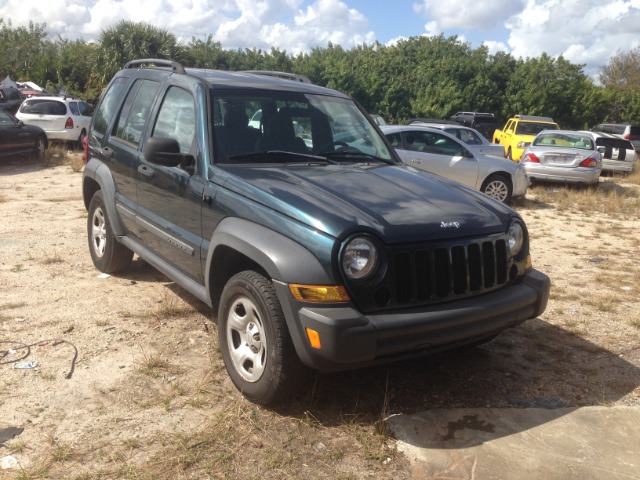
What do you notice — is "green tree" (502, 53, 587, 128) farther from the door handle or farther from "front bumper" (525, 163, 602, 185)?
the door handle

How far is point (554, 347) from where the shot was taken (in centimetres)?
506

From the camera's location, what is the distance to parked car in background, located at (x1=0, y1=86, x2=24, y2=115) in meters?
21.5

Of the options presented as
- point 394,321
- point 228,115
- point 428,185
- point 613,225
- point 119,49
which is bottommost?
point 613,225

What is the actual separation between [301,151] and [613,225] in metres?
8.14

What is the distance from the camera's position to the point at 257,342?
3834 millimetres

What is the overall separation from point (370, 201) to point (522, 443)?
1603 millimetres

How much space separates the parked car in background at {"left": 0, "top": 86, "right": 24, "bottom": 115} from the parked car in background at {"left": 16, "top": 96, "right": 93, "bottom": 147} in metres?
3.68

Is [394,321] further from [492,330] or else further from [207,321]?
[207,321]

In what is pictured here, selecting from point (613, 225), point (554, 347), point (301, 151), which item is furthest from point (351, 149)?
point (613, 225)

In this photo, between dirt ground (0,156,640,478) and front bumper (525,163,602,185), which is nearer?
dirt ground (0,156,640,478)

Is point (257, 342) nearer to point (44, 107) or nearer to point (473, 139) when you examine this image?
point (473, 139)

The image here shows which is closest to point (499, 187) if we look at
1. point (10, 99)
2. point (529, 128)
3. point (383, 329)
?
point (383, 329)

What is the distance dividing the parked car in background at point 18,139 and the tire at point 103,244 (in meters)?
9.86

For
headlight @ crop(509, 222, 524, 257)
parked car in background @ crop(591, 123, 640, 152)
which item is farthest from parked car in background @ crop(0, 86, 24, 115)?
parked car in background @ crop(591, 123, 640, 152)
